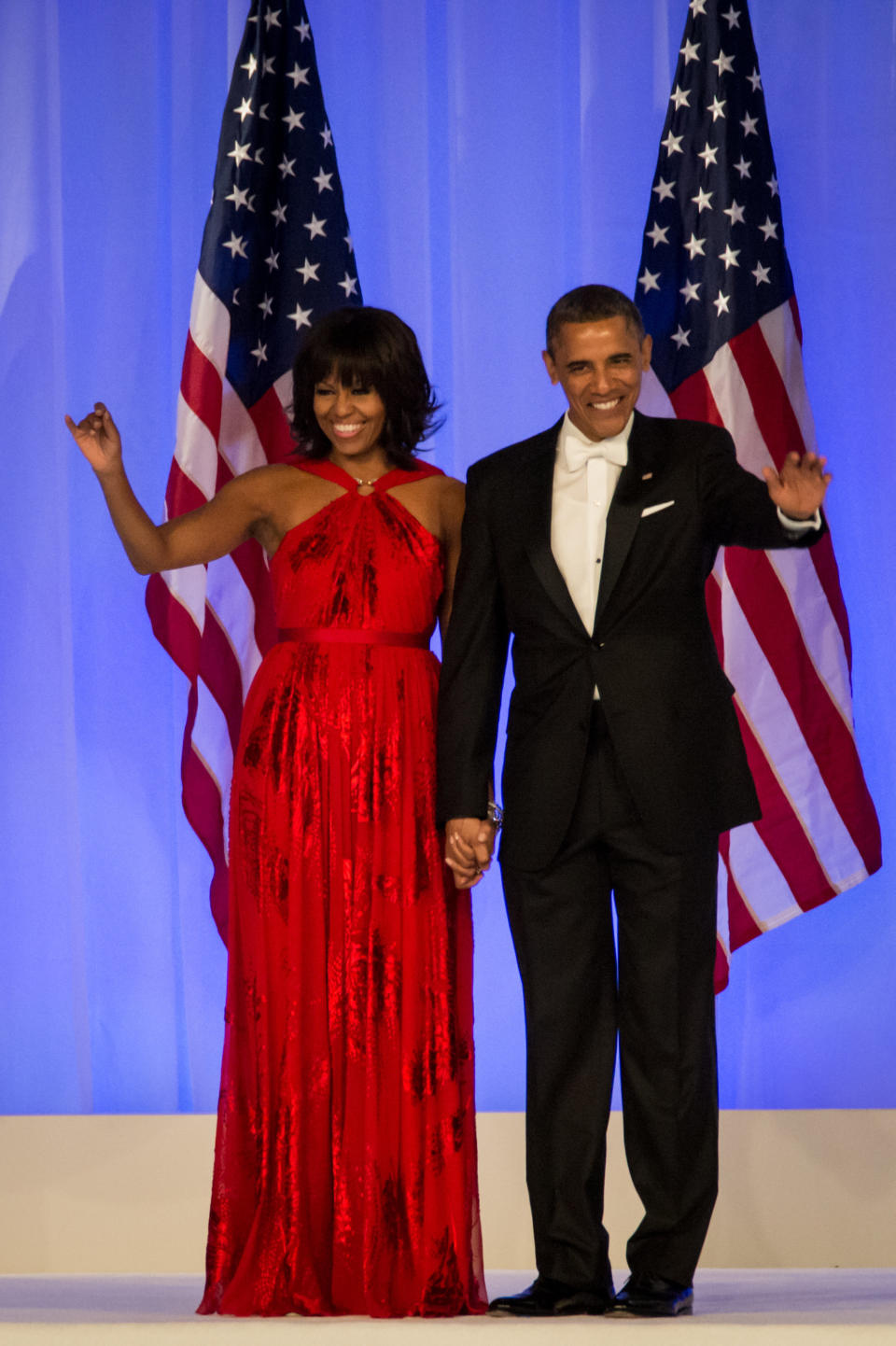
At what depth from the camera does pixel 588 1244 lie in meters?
2.23

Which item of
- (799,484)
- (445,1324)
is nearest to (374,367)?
(799,484)

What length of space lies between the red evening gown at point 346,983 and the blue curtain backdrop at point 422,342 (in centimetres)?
→ 122

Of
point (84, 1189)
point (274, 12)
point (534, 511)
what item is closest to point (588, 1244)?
point (534, 511)

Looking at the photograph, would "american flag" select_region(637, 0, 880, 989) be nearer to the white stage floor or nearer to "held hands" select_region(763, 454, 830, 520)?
the white stage floor

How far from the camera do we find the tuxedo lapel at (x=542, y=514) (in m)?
2.29

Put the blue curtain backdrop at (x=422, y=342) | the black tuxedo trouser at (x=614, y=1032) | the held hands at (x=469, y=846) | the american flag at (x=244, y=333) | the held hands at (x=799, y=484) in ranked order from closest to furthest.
Answer: the held hands at (x=799, y=484) < the black tuxedo trouser at (x=614, y=1032) < the held hands at (x=469, y=846) < the american flag at (x=244, y=333) < the blue curtain backdrop at (x=422, y=342)

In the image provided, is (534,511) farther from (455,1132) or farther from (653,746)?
(455,1132)

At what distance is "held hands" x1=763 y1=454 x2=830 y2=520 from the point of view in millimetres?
2084

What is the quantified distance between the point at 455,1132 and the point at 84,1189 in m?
1.42

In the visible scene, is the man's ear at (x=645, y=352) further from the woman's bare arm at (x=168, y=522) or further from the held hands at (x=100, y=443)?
the held hands at (x=100, y=443)

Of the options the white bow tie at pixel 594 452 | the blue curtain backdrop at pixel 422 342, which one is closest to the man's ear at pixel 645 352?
the white bow tie at pixel 594 452

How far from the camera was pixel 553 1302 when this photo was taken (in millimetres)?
2189

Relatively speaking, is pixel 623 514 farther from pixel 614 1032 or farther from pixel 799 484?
pixel 614 1032

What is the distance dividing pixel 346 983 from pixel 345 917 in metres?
0.10
